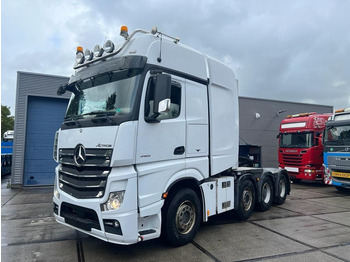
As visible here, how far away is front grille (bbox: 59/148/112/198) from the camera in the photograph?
3.85 m

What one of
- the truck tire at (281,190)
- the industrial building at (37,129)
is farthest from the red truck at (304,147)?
the truck tire at (281,190)

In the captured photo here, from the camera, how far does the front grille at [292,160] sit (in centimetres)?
1287

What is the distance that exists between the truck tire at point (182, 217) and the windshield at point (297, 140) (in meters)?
9.78

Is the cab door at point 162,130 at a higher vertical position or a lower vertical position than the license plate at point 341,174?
higher

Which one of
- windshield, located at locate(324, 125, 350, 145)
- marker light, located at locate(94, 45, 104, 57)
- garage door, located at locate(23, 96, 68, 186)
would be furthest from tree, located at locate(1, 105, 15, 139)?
windshield, located at locate(324, 125, 350, 145)

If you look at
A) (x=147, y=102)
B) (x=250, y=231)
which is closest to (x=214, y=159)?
(x=250, y=231)

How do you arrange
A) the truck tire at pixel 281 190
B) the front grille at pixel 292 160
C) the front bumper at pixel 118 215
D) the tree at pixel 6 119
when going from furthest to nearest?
1. the tree at pixel 6 119
2. the front grille at pixel 292 160
3. the truck tire at pixel 281 190
4. the front bumper at pixel 118 215

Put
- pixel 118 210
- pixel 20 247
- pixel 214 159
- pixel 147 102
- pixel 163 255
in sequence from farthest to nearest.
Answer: pixel 214 159 < pixel 20 247 < pixel 163 255 < pixel 147 102 < pixel 118 210

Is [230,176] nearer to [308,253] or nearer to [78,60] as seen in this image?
[308,253]

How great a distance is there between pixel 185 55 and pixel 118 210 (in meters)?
2.99

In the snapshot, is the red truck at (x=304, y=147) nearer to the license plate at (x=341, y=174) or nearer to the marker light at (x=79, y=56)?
the license plate at (x=341, y=174)

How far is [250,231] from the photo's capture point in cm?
570

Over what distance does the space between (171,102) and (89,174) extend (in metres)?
1.78

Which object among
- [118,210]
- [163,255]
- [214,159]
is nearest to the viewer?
[118,210]
